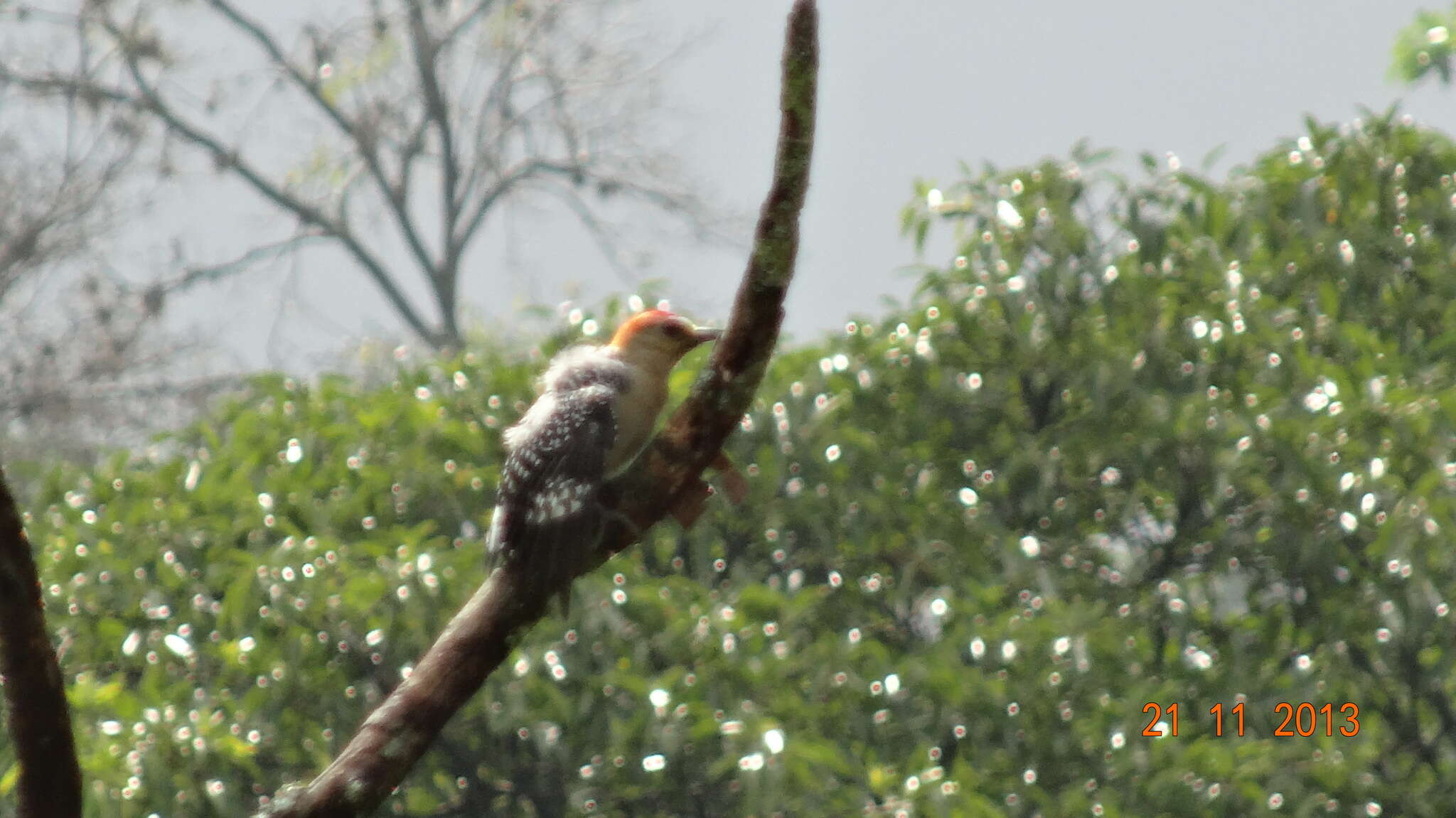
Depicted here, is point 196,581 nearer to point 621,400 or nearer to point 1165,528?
point 621,400

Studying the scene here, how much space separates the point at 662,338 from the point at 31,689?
1.51 m

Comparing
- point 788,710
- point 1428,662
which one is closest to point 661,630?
point 788,710

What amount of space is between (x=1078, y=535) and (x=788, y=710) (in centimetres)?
113

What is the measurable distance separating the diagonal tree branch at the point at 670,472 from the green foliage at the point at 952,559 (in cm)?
115

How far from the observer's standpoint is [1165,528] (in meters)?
4.56

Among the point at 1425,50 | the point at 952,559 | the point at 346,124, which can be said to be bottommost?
the point at 952,559

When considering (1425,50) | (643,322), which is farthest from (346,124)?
(643,322)

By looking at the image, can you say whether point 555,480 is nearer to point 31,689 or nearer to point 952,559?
point 31,689

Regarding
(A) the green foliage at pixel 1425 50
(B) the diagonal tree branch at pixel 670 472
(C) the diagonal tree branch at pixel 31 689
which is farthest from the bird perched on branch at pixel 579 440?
(A) the green foliage at pixel 1425 50

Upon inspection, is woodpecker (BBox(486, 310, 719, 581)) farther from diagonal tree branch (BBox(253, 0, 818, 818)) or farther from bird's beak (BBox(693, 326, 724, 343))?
diagonal tree branch (BBox(253, 0, 818, 818))

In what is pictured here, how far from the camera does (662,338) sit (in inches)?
129

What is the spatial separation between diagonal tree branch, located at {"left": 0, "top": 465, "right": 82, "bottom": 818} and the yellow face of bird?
143cm

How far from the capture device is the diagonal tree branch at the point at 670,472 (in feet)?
7.34
